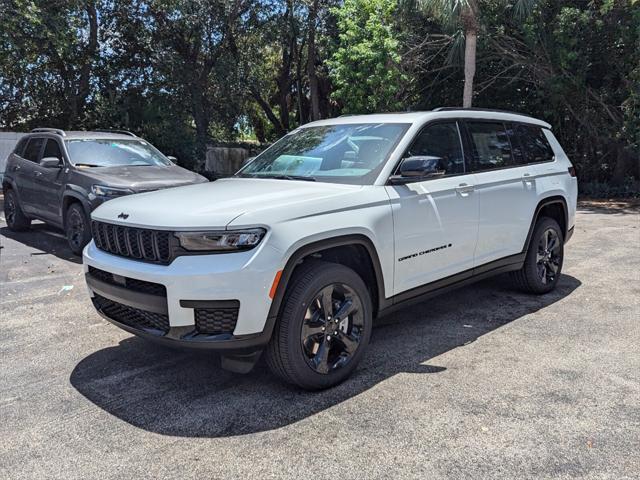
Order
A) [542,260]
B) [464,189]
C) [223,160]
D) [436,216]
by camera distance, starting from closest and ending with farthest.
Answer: [436,216] < [464,189] < [542,260] < [223,160]

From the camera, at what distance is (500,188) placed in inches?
200

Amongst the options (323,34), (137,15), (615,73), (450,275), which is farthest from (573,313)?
(323,34)

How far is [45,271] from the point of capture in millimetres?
7082

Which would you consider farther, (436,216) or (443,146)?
(443,146)

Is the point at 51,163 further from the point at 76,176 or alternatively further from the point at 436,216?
the point at 436,216

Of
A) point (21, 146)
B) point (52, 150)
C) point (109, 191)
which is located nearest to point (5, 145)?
point (21, 146)

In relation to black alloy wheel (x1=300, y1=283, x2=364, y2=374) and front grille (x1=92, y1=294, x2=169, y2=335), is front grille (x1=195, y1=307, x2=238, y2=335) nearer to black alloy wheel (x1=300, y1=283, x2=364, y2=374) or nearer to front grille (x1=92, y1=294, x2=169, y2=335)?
front grille (x1=92, y1=294, x2=169, y2=335)

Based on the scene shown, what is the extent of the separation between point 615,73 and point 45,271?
15.1 metres

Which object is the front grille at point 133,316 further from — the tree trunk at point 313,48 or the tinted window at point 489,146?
the tree trunk at point 313,48

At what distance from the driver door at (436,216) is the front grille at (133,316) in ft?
5.55

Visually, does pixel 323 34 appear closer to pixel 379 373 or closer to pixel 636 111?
pixel 636 111

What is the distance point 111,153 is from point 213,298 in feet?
20.3

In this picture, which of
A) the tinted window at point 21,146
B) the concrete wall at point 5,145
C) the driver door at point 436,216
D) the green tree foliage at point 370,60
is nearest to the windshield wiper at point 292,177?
the driver door at point 436,216

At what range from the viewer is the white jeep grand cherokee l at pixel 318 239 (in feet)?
10.7
